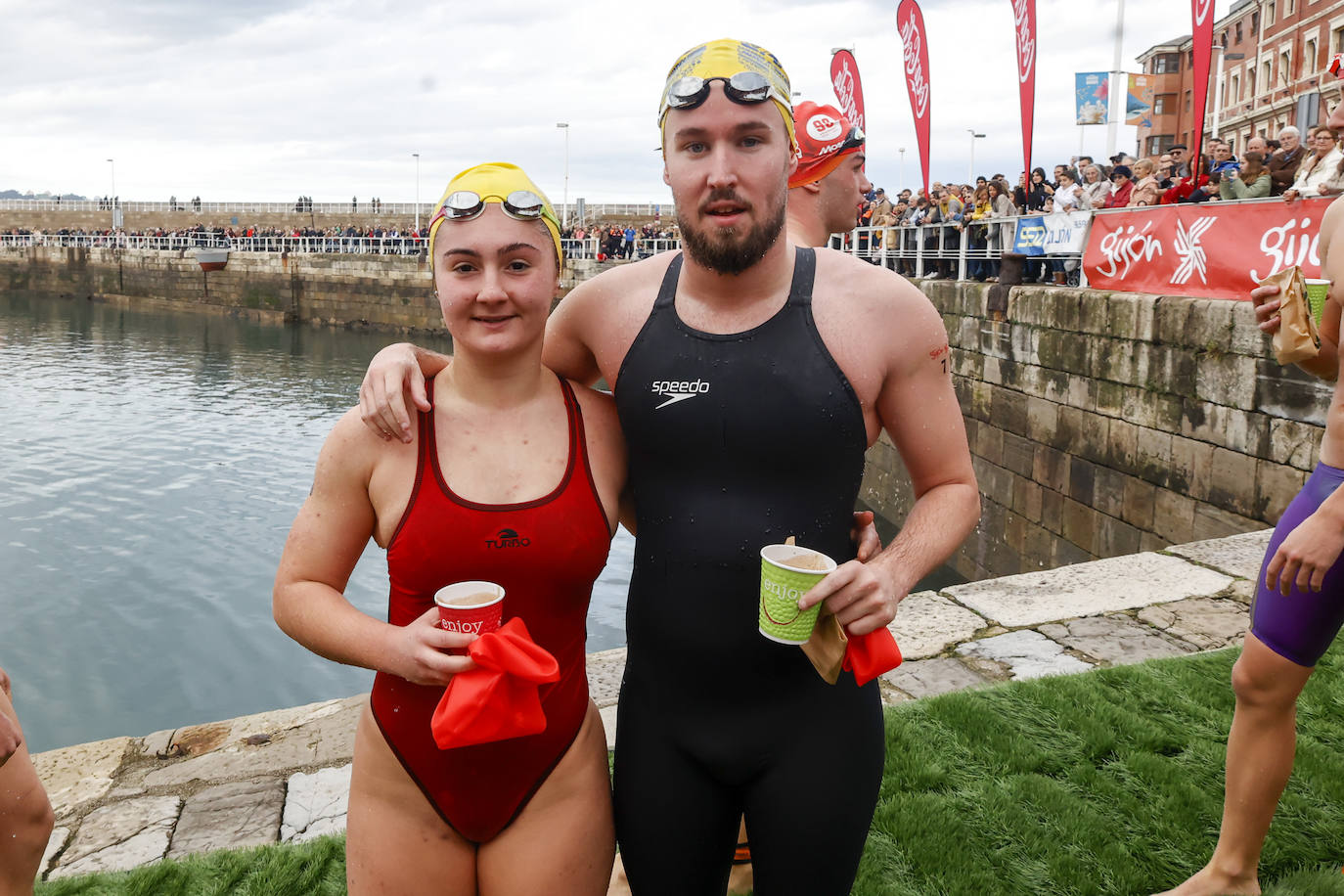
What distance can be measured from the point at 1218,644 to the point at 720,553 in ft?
12.7

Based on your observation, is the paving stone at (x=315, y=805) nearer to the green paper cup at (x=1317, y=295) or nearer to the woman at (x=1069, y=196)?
the green paper cup at (x=1317, y=295)

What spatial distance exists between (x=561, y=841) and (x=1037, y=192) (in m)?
13.8

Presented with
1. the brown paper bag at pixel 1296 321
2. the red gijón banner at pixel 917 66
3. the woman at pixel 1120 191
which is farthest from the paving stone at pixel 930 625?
the red gijón banner at pixel 917 66

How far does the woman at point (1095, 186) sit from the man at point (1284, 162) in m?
2.95

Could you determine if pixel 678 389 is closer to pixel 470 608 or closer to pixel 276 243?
pixel 470 608

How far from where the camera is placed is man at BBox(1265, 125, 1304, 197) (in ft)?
28.7

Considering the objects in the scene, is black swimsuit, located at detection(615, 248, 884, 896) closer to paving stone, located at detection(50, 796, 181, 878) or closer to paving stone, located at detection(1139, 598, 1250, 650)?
paving stone, located at detection(50, 796, 181, 878)

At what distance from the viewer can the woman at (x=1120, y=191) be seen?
1143cm

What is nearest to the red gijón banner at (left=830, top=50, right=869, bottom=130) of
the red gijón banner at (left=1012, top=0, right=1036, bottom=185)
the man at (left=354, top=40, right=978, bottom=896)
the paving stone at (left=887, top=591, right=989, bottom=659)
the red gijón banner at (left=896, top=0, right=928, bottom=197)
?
the red gijón banner at (left=896, top=0, right=928, bottom=197)

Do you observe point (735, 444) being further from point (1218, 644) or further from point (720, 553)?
point (1218, 644)

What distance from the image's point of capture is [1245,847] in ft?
9.25

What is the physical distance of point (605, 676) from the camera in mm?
4668

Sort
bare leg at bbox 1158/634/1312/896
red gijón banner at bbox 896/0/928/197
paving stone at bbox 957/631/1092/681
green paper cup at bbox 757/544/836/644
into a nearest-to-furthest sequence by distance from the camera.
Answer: green paper cup at bbox 757/544/836/644 < bare leg at bbox 1158/634/1312/896 < paving stone at bbox 957/631/1092/681 < red gijón banner at bbox 896/0/928/197

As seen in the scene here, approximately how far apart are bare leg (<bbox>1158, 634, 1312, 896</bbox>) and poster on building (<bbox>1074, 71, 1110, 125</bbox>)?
73.1 ft
